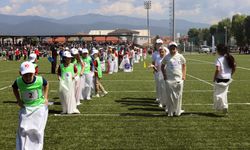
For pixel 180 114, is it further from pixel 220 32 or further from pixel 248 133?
pixel 220 32

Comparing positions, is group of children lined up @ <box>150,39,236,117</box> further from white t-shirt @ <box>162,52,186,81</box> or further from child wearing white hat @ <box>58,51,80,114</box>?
child wearing white hat @ <box>58,51,80,114</box>

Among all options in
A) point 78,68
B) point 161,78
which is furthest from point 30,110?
point 161,78

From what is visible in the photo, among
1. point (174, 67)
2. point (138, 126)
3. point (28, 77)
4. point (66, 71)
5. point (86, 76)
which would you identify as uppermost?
point (28, 77)

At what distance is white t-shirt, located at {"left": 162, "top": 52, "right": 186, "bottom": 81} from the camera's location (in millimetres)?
12000

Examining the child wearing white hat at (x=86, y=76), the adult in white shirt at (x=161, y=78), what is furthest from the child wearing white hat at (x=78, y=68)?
the adult in white shirt at (x=161, y=78)

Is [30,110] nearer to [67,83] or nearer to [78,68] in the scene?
[67,83]

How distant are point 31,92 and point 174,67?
549 cm

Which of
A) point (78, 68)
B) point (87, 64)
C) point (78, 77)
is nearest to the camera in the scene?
point (78, 77)

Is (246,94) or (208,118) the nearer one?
(208,118)

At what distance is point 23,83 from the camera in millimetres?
7188

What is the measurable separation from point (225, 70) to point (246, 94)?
5.61 metres

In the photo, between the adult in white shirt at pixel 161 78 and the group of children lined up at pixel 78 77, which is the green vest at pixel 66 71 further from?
the adult in white shirt at pixel 161 78

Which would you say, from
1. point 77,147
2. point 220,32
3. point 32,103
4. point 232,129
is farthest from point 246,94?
point 220,32

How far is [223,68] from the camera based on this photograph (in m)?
12.1
